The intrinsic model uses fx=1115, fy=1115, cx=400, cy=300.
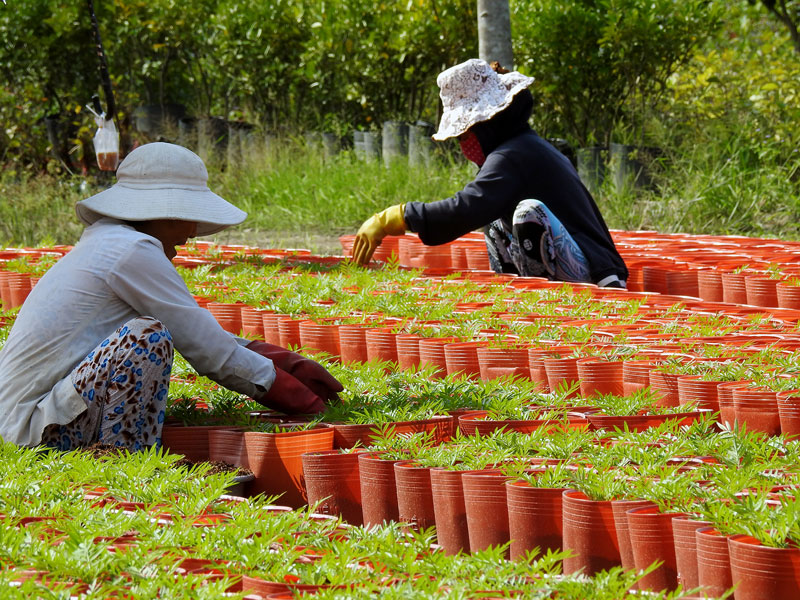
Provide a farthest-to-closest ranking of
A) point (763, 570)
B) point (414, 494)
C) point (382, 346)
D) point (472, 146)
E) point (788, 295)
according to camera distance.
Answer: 1. point (472, 146)
2. point (788, 295)
3. point (382, 346)
4. point (414, 494)
5. point (763, 570)

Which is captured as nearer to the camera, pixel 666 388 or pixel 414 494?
pixel 414 494

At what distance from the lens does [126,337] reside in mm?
3307

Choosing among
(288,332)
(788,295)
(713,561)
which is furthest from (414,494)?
(788,295)

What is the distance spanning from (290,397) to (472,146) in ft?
9.21

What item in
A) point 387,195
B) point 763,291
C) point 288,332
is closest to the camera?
point 288,332

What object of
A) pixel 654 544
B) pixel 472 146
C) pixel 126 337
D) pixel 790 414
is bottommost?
pixel 654 544

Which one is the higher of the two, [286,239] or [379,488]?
[286,239]

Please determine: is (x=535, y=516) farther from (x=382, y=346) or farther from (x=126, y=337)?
(x=382, y=346)

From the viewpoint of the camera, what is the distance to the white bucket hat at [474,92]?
228 inches

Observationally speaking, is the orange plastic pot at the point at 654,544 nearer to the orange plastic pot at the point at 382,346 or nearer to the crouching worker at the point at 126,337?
the crouching worker at the point at 126,337

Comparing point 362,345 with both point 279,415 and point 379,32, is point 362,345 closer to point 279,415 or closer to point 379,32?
point 279,415

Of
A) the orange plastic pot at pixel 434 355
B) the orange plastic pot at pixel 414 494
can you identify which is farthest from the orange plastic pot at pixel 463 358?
the orange plastic pot at pixel 414 494

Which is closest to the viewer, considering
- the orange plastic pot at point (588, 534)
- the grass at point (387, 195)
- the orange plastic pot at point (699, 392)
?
the orange plastic pot at point (588, 534)

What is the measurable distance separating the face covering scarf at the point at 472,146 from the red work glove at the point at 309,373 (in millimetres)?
2517
